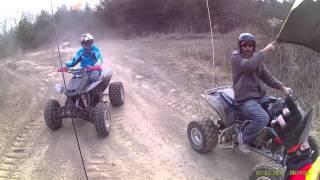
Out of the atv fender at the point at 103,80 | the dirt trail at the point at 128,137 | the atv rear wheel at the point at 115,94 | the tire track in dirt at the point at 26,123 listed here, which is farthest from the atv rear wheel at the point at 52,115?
the atv rear wheel at the point at 115,94

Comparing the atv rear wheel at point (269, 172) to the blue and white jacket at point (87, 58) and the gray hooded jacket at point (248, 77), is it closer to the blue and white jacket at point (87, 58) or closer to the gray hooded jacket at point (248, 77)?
the gray hooded jacket at point (248, 77)

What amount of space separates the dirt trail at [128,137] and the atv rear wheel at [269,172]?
91 cm

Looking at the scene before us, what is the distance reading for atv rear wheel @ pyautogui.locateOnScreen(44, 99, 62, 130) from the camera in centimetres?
721

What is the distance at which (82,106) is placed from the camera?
7273 millimetres

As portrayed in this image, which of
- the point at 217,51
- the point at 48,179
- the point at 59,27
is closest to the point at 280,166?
the point at 48,179

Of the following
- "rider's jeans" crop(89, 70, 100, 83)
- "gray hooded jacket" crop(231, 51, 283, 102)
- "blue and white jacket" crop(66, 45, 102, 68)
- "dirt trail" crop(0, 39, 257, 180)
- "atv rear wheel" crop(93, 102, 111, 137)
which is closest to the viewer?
"gray hooded jacket" crop(231, 51, 283, 102)

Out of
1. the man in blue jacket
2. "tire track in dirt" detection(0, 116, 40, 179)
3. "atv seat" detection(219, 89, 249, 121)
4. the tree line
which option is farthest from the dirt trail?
the tree line

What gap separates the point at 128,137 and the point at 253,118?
7.86 feet

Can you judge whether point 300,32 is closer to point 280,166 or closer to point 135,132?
point 280,166

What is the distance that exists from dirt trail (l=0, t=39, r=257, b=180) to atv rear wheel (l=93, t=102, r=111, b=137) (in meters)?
0.16

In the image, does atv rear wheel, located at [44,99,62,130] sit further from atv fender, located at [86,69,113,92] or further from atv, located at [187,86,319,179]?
atv, located at [187,86,319,179]

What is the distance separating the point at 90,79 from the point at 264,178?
12.3 ft

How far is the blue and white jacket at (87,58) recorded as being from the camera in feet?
26.4

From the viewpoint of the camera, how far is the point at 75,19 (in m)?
21.2
